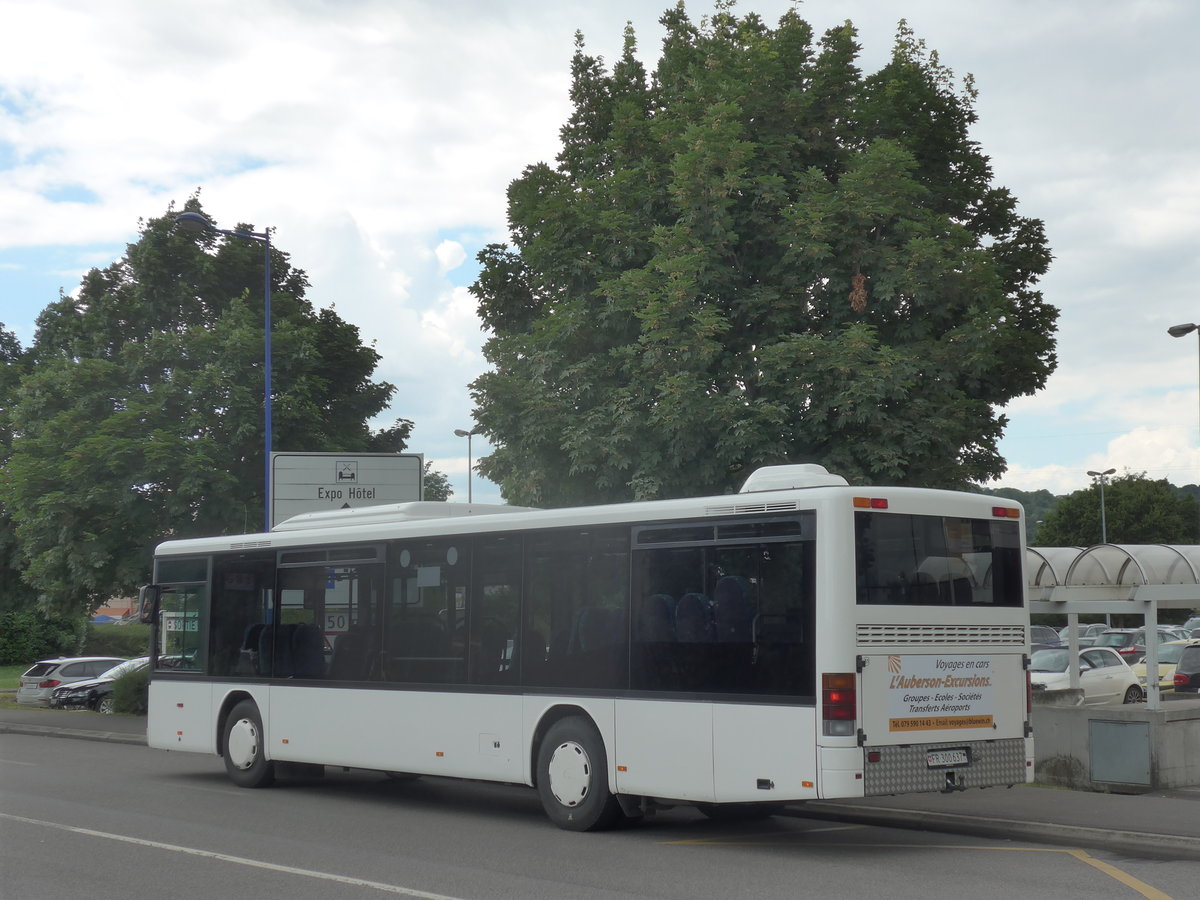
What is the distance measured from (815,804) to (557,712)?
2.99 metres

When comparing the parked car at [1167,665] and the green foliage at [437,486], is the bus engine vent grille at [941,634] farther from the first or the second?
the green foliage at [437,486]

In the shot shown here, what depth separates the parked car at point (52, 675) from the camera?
34.6m

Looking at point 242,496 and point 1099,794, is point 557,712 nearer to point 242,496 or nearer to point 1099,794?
point 1099,794

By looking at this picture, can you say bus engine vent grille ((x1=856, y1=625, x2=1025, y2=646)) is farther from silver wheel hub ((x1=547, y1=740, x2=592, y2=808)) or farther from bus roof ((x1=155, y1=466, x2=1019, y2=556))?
silver wheel hub ((x1=547, y1=740, x2=592, y2=808))

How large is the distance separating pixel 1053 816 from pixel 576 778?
411cm

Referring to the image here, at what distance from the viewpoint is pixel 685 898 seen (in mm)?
8461

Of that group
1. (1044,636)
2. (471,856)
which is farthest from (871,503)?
(1044,636)

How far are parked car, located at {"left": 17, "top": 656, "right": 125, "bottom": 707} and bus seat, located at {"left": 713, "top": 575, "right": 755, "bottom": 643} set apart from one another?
27800mm

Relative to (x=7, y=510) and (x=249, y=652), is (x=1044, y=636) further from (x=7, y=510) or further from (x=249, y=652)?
(x=249, y=652)

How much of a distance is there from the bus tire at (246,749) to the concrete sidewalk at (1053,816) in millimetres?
6046

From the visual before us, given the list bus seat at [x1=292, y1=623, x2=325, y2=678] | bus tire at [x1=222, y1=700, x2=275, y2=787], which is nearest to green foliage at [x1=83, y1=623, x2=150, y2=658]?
bus tire at [x1=222, y1=700, x2=275, y2=787]

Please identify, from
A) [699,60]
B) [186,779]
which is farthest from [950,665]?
[699,60]

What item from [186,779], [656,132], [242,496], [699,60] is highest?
[699,60]

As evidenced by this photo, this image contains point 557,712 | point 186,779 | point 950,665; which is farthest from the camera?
point 186,779
